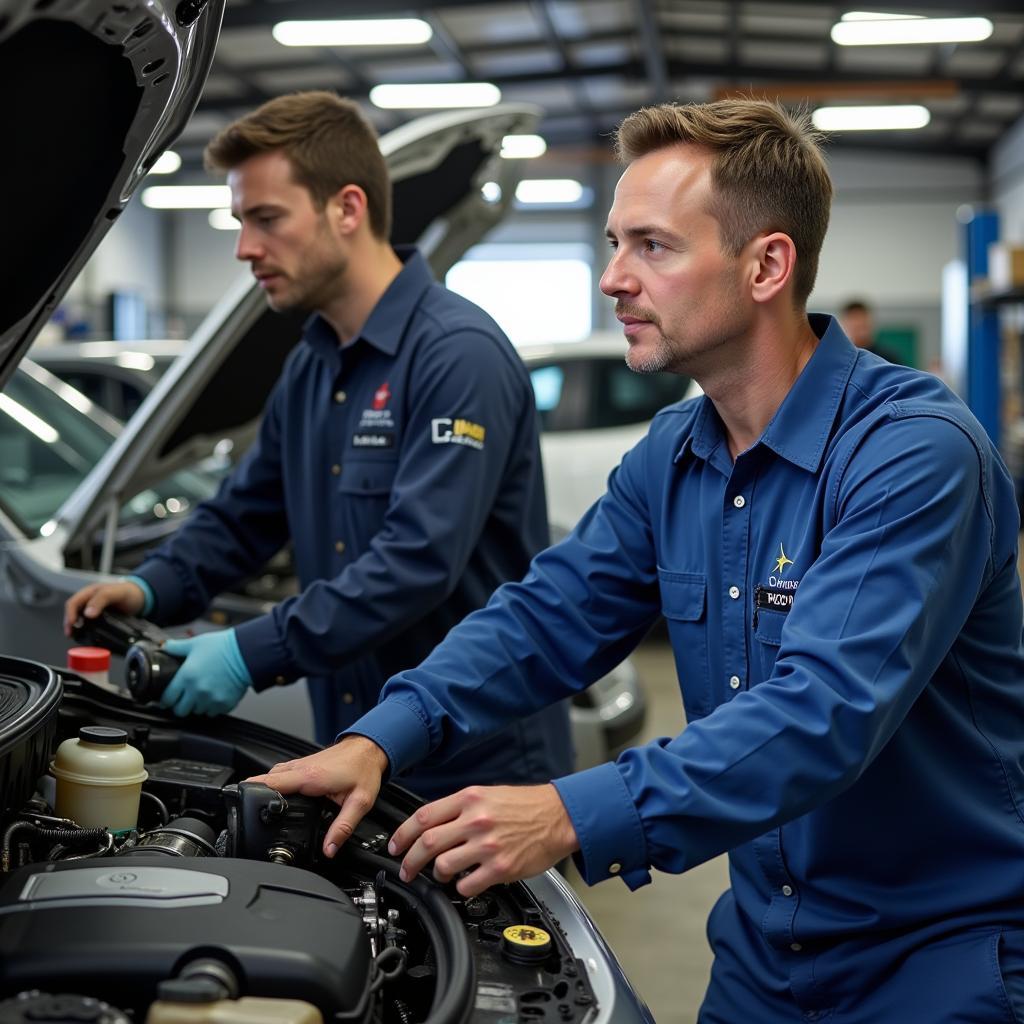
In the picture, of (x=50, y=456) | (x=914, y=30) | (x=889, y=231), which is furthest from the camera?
(x=889, y=231)

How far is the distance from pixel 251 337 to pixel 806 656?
6.59ft

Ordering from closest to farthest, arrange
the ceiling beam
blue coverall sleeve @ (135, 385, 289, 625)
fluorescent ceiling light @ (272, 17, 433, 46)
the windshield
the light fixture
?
blue coverall sleeve @ (135, 385, 289, 625) → the windshield → the light fixture → fluorescent ceiling light @ (272, 17, 433, 46) → the ceiling beam

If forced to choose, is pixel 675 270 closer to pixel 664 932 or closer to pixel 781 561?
pixel 781 561

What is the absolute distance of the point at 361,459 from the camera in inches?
88.0

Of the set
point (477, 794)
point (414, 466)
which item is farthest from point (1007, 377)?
point (477, 794)

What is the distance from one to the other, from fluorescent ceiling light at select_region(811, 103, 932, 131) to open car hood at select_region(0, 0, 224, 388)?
41.6 ft

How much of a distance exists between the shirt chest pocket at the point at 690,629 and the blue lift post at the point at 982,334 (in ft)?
22.8

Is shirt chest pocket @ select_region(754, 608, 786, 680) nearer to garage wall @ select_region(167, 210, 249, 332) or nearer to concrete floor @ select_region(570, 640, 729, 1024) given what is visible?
concrete floor @ select_region(570, 640, 729, 1024)

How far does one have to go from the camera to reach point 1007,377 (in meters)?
12.3

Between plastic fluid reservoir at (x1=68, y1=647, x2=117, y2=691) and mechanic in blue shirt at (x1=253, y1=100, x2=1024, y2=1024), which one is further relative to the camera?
plastic fluid reservoir at (x1=68, y1=647, x2=117, y2=691)

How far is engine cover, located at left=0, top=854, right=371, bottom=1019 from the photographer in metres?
1.02

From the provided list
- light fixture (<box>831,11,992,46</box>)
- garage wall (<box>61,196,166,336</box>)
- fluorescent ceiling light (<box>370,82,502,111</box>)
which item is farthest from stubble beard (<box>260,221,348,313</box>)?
garage wall (<box>61,196,166,336</box>)

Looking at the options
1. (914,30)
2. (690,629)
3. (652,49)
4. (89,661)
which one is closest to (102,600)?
(89,661)

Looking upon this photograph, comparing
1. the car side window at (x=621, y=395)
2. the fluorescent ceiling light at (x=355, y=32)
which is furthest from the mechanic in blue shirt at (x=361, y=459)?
the fluorescent ceiling light at (x=355, y=32)
